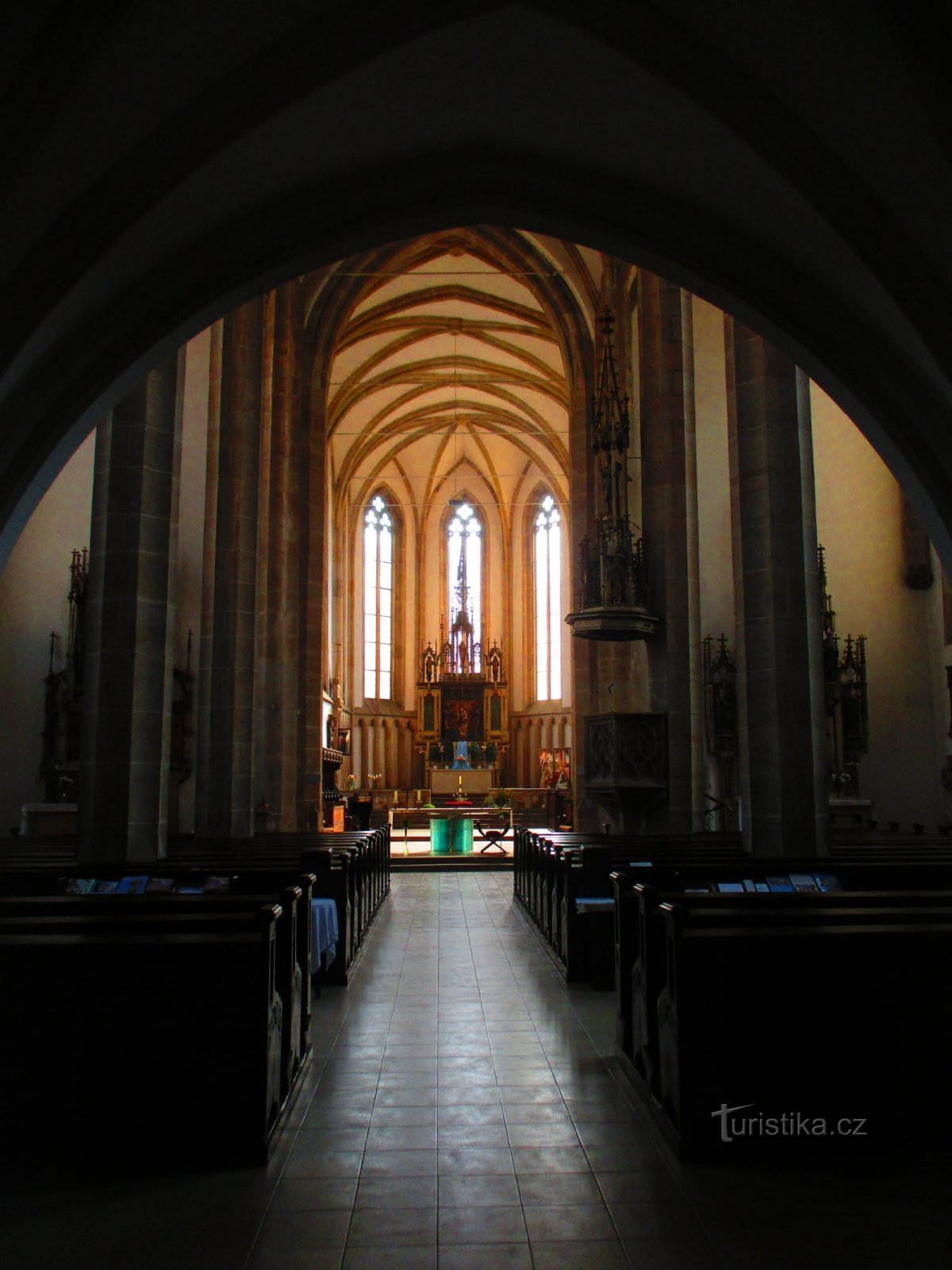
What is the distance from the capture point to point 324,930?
22.2 feet

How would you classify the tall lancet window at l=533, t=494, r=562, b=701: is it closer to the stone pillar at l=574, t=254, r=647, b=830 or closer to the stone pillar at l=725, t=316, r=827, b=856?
the stone pillar at l=574, t=254, r=647, b=830

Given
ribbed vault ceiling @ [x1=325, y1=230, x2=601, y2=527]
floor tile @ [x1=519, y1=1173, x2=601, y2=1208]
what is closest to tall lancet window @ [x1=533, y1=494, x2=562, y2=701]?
ribbed vault ceiling @ [x1=325, y1=230, x2=601, y2=527]

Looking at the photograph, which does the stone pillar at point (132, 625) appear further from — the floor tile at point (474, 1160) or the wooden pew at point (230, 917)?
the floor tile at point (474, 1160)

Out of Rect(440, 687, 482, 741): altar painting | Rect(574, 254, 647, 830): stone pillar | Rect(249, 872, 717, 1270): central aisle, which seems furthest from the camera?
Rect(440, 687, 482, 741): altar painting

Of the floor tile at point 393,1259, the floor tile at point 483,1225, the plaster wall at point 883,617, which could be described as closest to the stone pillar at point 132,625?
the floor tile at point 483,1225

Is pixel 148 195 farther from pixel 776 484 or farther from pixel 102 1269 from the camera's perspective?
pixel 776 484

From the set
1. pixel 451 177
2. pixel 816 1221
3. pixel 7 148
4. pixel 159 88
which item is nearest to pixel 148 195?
pixel 159 88

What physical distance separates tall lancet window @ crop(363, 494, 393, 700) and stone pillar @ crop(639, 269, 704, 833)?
58.2 feet

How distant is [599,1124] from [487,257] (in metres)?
17.8

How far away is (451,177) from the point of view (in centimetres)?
577

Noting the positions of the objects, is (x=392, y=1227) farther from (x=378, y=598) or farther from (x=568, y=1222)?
(x=378, y=598)

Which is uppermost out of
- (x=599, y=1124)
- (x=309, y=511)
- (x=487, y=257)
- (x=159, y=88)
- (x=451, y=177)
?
(x=487, y=257)

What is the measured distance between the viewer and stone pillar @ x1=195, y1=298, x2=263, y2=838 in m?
12.2

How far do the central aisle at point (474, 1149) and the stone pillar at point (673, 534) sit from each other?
17.2 ft
